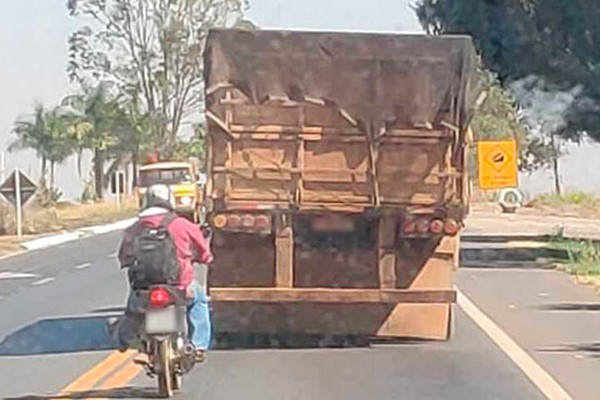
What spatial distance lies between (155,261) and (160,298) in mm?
297

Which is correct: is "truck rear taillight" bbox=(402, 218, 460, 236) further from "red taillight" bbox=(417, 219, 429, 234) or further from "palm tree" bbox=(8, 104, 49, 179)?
"palm tree" bbox=(8, 104, 49, 179)

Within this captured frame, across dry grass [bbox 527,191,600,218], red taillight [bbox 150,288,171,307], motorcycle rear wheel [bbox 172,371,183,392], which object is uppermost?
red taillight [bbox 150,288,171,307]

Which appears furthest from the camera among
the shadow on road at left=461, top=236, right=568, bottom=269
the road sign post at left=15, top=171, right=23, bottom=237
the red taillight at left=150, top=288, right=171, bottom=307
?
the road sign post at left=15, top=171, right=23, bottom=237

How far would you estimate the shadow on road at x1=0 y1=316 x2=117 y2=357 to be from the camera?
16.4 metres

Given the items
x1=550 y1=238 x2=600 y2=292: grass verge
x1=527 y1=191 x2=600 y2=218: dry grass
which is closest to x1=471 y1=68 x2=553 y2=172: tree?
x1=527 y1=191 x2=600 y2=218: dry grass

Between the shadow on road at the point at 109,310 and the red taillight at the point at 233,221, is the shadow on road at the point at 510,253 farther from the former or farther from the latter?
the red taillight at the point at 233,221

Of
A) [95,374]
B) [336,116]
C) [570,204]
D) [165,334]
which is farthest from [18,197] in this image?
[570,204]

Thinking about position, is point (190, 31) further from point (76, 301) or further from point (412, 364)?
point (412, 364)

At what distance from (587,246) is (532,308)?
12593 millimetres

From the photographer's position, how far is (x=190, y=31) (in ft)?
259

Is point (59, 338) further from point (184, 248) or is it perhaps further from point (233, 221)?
point (184, 248)

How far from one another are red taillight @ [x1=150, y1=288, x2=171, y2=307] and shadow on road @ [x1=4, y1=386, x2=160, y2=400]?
80 centimetres

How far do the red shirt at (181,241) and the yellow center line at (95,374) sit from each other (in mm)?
1220

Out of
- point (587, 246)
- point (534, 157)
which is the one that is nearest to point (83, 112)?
point (534, 157)
